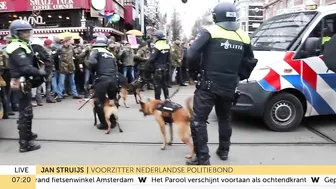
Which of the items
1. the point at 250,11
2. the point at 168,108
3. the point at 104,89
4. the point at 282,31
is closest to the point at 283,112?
the point at 282,31

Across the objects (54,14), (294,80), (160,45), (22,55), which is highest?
(54,14)

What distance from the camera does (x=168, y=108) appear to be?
16.0 ft

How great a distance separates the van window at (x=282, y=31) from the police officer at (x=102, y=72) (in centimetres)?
270

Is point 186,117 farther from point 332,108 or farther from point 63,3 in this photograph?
point 63,3

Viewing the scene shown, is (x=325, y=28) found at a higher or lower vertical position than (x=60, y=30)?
lower

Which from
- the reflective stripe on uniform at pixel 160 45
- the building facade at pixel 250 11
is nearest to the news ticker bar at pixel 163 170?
the reflective stripe on uniform at pixel 160 45

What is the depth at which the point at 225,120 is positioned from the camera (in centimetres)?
455

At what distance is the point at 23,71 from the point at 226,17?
9.43ft

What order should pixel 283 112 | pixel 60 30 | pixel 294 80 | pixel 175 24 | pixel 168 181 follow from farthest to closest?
pixel 175 24 < pixel 60 30 < pixel 283 112 < pixel 294 80 < pixel 168 181

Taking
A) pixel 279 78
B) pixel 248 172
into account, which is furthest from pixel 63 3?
pixel 248 172

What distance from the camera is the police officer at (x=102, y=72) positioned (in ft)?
20.6

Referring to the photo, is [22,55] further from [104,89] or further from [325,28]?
[325,28]

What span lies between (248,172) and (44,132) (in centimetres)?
435

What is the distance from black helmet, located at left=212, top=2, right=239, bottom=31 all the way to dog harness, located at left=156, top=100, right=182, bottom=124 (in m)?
1.29
